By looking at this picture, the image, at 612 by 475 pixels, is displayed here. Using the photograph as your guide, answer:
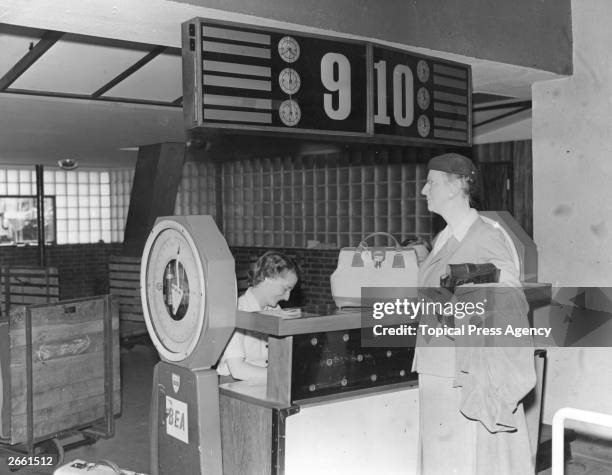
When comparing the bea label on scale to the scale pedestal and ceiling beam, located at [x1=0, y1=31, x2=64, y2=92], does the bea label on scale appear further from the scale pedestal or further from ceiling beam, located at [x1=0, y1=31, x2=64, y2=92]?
ceiling beam, located at [x1=0, y1=31, x2=64, y2=92]

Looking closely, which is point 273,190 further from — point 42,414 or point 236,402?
point 236,402

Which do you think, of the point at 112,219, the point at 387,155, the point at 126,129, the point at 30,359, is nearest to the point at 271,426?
the point at 30,359

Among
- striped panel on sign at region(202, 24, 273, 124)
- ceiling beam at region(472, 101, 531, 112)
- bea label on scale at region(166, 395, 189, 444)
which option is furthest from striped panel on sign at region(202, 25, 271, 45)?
ceiling beam at region(472, 101, 531, 112)

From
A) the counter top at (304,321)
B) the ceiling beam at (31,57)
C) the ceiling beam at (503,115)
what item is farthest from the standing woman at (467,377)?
the ceiling beam at (503,115)

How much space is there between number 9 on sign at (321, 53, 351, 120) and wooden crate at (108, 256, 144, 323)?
4648 millimetres

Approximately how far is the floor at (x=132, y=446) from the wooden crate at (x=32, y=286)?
110 centimetres

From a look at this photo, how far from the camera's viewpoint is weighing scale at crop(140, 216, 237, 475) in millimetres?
2121

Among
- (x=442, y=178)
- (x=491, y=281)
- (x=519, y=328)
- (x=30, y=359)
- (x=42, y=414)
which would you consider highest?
(x=442, y=178)

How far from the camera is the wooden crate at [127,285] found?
22.6 ft

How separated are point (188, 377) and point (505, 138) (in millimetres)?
5232

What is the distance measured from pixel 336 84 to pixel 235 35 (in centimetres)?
44

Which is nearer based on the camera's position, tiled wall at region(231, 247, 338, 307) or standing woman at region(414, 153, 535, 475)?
standing woman at region(414, 153, 535, 475)

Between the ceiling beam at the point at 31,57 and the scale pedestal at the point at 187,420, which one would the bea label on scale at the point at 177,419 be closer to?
the scale pedestal at the point at 187,420

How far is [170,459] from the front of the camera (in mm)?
2332
